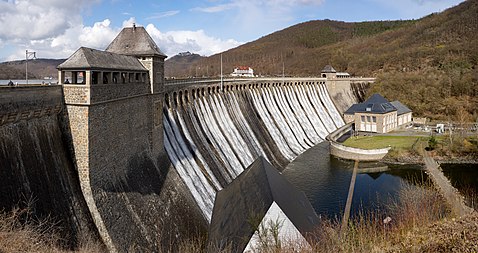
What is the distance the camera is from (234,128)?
30953mm

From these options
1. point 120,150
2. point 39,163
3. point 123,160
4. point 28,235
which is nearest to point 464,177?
point 123,160

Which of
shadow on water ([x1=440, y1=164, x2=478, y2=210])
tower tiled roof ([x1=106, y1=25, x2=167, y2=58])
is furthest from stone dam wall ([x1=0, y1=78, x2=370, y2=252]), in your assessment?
shadow on water ([x1=440, y1=164, x2=478, y2=210])

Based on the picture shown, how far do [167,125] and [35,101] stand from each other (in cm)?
1072

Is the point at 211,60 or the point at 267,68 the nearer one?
the point at 267,68

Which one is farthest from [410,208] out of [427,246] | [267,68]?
[267,68]

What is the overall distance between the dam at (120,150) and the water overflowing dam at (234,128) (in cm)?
11

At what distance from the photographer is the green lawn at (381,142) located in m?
37.4

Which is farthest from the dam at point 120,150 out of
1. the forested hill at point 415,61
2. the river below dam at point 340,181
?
the forested hill at point 415,61

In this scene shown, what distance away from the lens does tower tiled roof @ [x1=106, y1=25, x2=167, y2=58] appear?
2006cm

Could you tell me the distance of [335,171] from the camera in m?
32.7

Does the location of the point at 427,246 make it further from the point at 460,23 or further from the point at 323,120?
the point at 460,23

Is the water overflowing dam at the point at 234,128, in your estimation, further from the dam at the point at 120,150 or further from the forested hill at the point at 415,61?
the forested hill at the point at 415,61

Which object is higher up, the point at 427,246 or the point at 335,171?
the point at 427,246

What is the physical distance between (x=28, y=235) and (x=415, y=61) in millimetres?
82975
